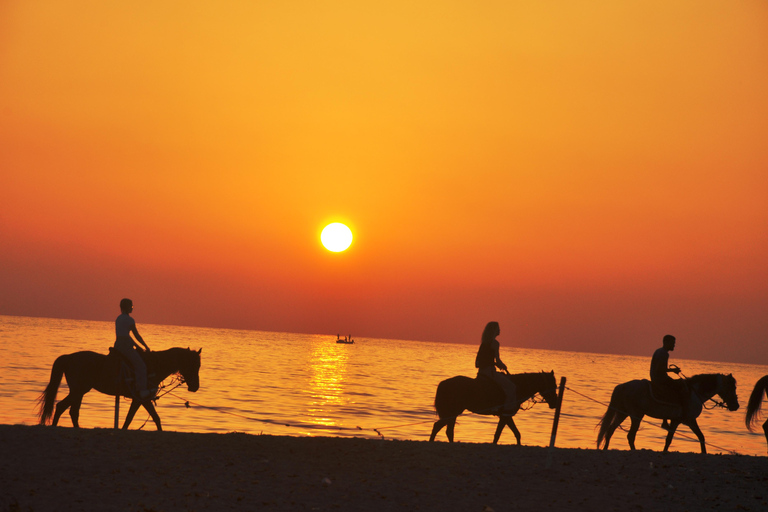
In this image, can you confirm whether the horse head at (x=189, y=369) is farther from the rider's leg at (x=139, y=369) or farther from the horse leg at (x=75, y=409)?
the horse leg at (x=75, y=409)

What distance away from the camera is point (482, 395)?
47.6 ft

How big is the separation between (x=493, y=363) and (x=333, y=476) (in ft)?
16.8

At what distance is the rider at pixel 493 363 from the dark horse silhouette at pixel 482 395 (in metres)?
0.17

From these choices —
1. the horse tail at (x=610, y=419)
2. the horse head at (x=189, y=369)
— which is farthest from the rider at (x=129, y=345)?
the horse tail at (x=610, y=419)

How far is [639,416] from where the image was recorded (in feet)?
51.2

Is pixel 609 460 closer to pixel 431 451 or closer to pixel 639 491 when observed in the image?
pixel 639 491

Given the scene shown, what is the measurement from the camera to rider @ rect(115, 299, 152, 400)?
42.9 feet

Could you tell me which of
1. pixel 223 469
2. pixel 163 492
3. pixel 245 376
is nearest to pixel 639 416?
pixel 223 469

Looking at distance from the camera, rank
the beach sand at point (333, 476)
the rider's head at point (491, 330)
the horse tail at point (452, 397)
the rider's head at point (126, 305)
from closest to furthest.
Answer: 1. the beach sand at point (333, 476)
2. the rider's head at point (126, 305)
3. the rider's head at point (491, 330)
4. the horse tail at point (452, 397)

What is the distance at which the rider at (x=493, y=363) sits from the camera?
13.2 meters

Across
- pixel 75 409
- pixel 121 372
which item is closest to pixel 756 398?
pixel 121 372

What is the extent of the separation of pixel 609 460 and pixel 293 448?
558cm

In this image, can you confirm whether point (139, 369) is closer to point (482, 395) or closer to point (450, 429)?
point (450, 429)

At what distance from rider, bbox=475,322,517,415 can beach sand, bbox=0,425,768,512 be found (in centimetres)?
212
